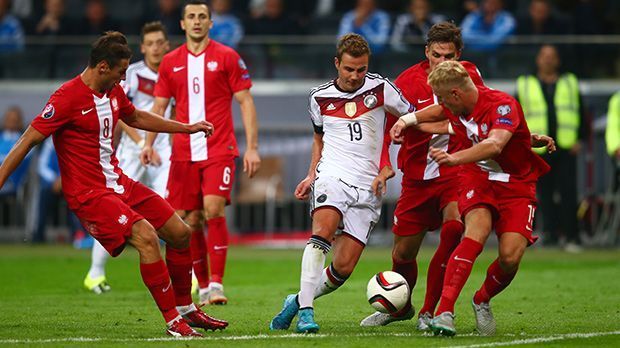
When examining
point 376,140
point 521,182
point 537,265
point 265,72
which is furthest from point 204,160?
point 265,72

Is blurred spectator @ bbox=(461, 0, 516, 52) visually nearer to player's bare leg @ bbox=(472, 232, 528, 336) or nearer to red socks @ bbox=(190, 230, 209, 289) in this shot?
red socks @ bbox=(190, 230, 209, 289)

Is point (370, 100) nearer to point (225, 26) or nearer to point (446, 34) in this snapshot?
point (446, 34)

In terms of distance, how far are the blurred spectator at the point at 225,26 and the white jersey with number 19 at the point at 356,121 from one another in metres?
10.9

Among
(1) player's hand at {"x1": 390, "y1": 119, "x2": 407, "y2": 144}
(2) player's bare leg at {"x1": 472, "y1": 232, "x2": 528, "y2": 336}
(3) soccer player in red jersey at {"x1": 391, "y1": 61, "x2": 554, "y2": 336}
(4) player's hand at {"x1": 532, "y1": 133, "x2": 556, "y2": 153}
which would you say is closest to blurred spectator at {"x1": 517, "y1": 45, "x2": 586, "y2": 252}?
(4) player's hand at {"x1": 532, "y1": 133, "x2": 556, "y2": 153}

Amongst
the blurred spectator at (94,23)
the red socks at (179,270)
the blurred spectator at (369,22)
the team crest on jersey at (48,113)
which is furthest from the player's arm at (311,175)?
the blurred spectator at (94,23)

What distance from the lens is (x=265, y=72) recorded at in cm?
2048

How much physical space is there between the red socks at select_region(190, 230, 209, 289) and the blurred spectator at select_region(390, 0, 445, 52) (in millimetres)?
8624

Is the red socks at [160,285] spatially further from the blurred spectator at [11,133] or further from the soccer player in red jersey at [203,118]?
the blurred spectator at [11,133]

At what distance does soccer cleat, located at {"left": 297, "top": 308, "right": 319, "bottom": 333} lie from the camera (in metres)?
8.82

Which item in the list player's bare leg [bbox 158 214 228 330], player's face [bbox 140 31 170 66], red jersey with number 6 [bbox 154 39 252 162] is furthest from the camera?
player's face [bbox 140 31 170 66]

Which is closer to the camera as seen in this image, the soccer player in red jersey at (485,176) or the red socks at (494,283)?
the soccer player in red jersey at (485,176)

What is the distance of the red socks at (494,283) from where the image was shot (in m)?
8.85

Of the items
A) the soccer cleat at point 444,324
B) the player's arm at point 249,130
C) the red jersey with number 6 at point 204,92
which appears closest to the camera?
the soccer cleat at point 444,324

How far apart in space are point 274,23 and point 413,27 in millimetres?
2561
